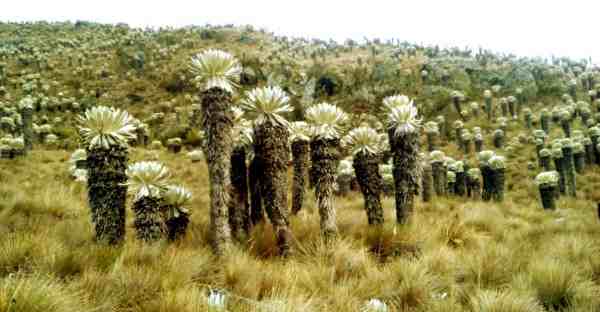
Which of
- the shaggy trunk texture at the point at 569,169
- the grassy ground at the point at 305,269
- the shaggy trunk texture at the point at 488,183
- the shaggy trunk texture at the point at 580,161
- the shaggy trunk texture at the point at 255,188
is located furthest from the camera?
the shaggy trunk texture at the point at 580,161

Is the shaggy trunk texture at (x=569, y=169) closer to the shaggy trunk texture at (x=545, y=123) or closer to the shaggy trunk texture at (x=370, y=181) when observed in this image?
the shaggy trunk texture at (x=545, y=123)

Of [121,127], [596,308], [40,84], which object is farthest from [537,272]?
[40,84]

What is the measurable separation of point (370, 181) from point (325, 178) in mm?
963

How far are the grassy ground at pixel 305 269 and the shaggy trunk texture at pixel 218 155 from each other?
0.36 m

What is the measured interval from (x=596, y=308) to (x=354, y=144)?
3.91 meters

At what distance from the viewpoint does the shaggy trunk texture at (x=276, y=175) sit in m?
5.77

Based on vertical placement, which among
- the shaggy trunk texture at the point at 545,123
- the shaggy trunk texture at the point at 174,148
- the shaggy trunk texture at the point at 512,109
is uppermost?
the shaggy trunk texture at the point at 512,109

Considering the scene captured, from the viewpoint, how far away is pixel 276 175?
580cm

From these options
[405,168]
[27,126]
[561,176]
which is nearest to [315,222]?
[405,168]

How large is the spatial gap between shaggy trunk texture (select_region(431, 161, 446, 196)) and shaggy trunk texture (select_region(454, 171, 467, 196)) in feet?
1.36

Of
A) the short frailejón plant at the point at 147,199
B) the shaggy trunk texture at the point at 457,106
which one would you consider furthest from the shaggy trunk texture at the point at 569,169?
the short frailejón plant at the point at 147,199

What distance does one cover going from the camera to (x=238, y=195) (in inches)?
253

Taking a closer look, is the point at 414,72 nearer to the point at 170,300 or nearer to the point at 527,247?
the point at 527,247

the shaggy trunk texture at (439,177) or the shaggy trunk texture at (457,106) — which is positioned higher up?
the shaggy trunk texture at (457,106)
